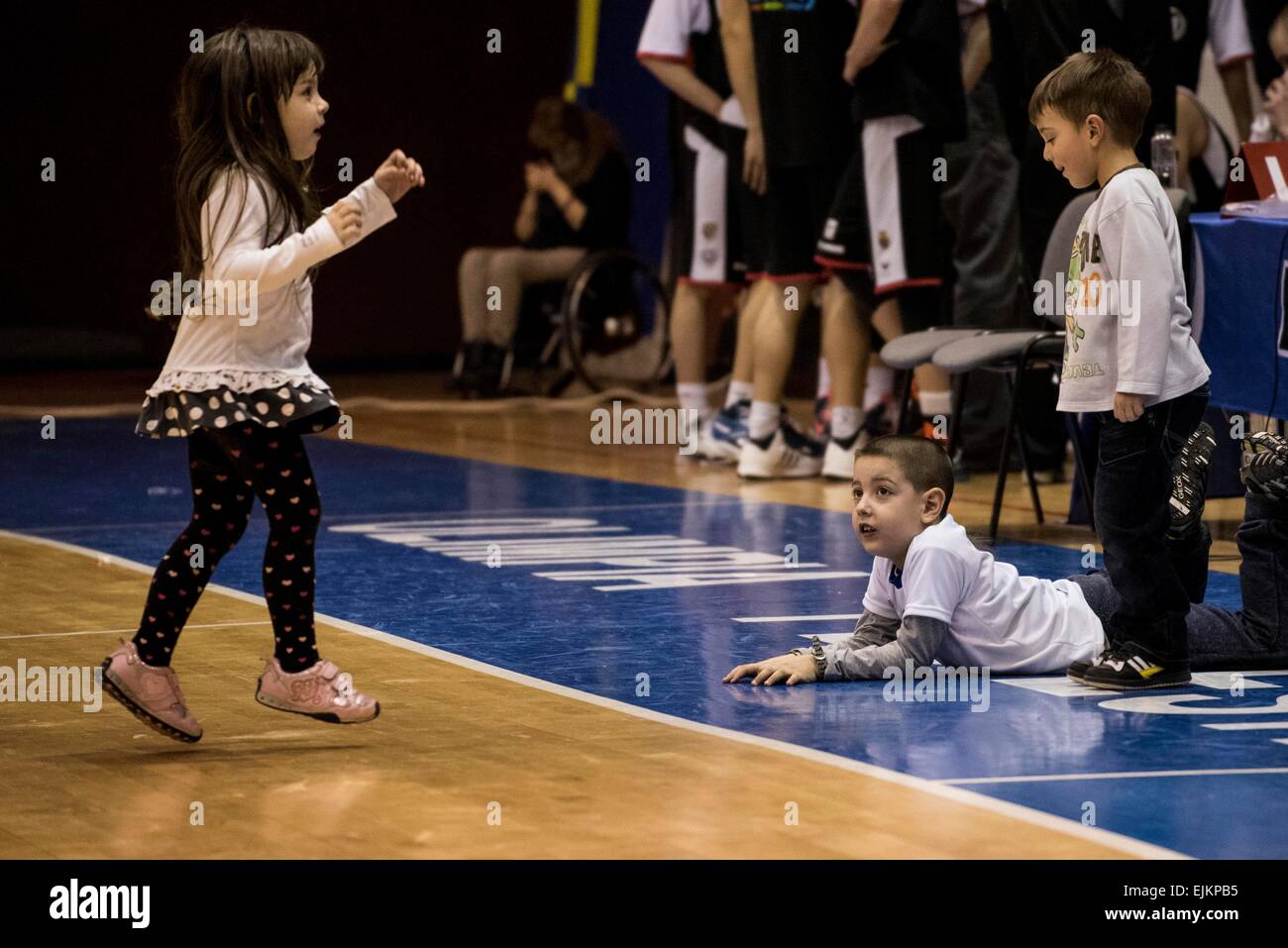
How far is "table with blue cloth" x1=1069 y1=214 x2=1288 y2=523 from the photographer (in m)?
5.69

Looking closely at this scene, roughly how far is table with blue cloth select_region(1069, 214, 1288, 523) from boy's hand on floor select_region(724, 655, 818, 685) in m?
1.91

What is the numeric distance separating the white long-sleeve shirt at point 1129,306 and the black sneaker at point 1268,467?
339 mm

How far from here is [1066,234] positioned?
19.7 feet

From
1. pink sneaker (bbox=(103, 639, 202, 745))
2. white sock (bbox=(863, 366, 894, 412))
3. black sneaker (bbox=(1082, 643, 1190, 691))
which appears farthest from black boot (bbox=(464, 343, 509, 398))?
pink sneaker (bbox=(103, 639, 202, 745))

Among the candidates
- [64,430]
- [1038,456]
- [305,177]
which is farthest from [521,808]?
[64,430]

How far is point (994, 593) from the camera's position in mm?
4238

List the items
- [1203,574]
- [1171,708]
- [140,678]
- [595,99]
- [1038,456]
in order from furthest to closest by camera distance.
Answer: [595,99] < [1038,456] < [1203,574] < [1171,708] < [140,678]

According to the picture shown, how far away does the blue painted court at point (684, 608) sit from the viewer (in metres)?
3.48

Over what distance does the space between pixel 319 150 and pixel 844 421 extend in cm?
587

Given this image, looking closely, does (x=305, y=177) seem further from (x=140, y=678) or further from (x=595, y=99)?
(x=595, y=99)

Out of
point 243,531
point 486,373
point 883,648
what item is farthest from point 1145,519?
point 486,373

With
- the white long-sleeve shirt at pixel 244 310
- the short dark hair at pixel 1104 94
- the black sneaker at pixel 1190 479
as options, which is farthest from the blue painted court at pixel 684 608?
the short dark hair at pixel 1104 94

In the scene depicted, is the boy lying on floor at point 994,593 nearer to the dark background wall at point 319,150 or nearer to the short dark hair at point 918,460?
the short dark hair at point 918,460
